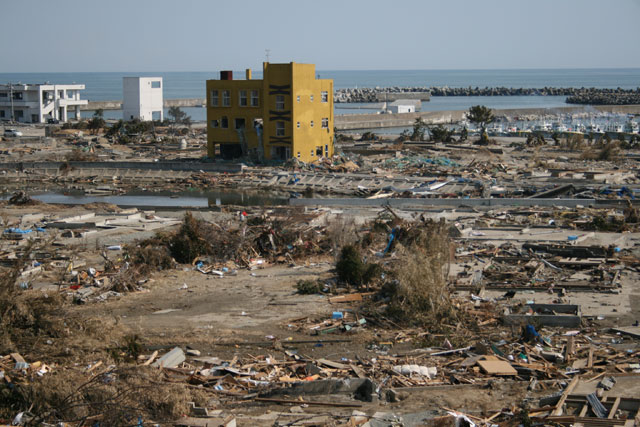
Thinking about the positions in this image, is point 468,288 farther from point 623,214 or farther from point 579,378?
point 623,214

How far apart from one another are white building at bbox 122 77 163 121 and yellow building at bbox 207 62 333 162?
31.2m

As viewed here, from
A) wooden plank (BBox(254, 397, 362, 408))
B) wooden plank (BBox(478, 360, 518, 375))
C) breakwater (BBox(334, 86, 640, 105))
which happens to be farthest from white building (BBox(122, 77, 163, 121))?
wooden plank (BBox(254, 397, 362, 408))

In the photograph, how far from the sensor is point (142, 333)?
13180 millimetres

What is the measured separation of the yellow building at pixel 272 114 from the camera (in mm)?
38781

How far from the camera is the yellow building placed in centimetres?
3878

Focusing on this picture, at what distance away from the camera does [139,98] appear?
70375 mm

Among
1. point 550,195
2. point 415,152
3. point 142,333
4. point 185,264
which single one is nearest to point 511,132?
point 415,152

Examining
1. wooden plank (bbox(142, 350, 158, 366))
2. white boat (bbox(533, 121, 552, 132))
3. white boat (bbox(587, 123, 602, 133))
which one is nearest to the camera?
wooden plank (bbox(142, 350, 158, 366))

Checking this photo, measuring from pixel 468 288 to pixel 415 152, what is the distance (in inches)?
1210

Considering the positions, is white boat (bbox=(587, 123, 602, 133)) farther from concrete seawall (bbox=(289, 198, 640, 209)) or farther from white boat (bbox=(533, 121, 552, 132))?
concrete seawall (bbox=(289, 198, 640, 209))

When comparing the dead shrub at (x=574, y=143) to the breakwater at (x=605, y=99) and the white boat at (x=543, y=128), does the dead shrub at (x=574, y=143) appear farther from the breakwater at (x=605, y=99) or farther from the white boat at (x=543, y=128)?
the breakwater at (x=605, y=99)

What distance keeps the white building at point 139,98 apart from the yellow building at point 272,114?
102 ft

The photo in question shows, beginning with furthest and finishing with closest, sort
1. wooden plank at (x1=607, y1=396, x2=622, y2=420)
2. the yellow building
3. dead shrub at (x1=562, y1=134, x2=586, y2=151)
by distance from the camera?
dead shrub at (x1=562, y1=134, x2=586, y2=151) < the yellow building < wooden plank at (x1=607, y1=396, x2=622, y2=420)

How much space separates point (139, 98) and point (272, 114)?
34.9m
